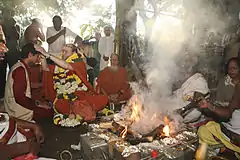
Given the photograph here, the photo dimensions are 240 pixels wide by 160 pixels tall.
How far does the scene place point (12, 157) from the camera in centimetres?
255

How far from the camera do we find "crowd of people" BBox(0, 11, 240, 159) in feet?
11.5

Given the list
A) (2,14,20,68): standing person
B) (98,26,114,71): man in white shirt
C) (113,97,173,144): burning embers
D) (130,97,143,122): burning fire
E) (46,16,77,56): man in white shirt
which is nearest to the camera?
(113,97,173,144): burning embers

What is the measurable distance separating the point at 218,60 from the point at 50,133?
15.8ft

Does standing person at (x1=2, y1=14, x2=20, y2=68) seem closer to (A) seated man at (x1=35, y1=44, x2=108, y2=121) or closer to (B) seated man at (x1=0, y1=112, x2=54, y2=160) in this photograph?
(A) seated man at (x1=35, y1=44, x2=108, y2=121)

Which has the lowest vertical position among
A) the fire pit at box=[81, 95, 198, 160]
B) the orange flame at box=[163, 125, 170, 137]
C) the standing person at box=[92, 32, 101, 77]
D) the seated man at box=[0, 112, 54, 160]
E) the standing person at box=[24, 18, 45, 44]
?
the fire pit at box=[81, 95, 198, 160]

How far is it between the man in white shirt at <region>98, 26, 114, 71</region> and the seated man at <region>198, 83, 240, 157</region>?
16.7 ft

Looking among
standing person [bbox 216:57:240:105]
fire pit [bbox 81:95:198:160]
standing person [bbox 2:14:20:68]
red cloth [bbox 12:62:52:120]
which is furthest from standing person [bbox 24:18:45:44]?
standing person [bbox 216:57:240:105]

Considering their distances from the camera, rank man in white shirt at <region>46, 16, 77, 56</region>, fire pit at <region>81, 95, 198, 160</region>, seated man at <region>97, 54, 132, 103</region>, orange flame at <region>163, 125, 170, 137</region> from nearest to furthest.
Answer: fire pit at <region>81, 95, 198, 160</region> → orange flame at <region>163, 125, 170, 137</region> → seated man at <region>97, 54, 132, 103</region> → man in white shirt at <region>46, 16, 77, 56</region>

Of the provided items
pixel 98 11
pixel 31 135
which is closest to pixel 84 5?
pixel 98 11

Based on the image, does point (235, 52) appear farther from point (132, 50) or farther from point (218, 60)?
point (132, 50)

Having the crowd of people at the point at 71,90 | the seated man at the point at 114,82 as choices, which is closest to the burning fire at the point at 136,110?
the crowd of people at the point at 71,90

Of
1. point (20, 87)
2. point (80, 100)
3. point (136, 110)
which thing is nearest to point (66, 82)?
point (80, 100)

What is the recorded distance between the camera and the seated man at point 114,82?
6.28 m

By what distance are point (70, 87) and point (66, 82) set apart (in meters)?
0.14
